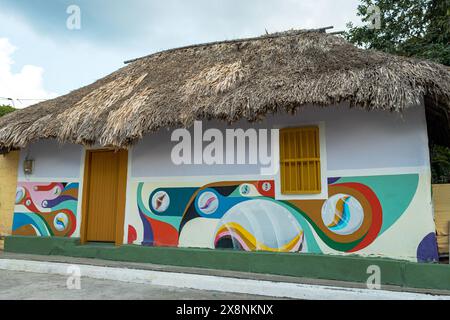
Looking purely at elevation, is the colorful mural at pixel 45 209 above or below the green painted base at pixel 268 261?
above

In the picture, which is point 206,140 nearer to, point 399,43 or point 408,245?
point 408,245

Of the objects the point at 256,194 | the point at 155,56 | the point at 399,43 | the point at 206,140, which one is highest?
the point at 399,43

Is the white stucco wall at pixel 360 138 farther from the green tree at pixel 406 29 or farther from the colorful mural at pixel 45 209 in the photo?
the green tree at pixel 406 29

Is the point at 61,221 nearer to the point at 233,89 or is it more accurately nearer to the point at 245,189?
the point at 245,189

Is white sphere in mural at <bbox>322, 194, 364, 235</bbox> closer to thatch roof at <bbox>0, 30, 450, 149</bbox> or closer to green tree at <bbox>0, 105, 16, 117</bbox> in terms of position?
thatch roof at <bbox>0, 30, 450, 149</bbox>

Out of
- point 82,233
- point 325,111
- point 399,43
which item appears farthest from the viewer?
point 399,43

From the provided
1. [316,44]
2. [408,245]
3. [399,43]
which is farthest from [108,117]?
[399,43]

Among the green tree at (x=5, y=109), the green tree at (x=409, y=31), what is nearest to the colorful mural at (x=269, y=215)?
the green tree at (x=409, y=31)

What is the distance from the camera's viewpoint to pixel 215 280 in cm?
525

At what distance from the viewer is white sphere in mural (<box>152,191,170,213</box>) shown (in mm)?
6734

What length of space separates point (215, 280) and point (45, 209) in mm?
4371

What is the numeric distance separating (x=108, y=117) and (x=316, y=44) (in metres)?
3.99

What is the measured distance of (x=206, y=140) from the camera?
6.60 m

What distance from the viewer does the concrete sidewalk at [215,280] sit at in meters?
4.59
